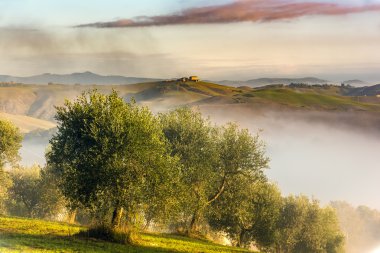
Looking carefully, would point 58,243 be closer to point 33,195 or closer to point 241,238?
point 241,238

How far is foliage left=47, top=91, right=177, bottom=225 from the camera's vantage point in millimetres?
36094

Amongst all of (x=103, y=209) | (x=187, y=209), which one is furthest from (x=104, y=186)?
(x=187, y=209)

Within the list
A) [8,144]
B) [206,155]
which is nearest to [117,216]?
[206,155]

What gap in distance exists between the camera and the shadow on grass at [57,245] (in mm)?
28109

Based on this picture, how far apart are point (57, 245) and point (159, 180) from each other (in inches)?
446

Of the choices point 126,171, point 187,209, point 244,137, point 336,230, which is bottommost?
point 336,230

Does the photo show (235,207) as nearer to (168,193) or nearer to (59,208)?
(168,193)

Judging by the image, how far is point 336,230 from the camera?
8800 centimetres

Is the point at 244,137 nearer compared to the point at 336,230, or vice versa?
Result: the point at 244,137

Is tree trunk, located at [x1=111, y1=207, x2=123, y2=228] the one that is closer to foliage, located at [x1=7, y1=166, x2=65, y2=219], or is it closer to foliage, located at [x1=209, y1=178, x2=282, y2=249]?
foliage, located at [x1=209, y1=178, x2=282, y2=249]

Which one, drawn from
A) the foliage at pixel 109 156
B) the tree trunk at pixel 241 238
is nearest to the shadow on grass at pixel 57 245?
the foliage at pixel 109 156

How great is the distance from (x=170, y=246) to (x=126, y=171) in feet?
27.9

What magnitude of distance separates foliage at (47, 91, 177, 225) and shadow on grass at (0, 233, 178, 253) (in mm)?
3728

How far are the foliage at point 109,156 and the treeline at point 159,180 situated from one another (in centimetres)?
9
